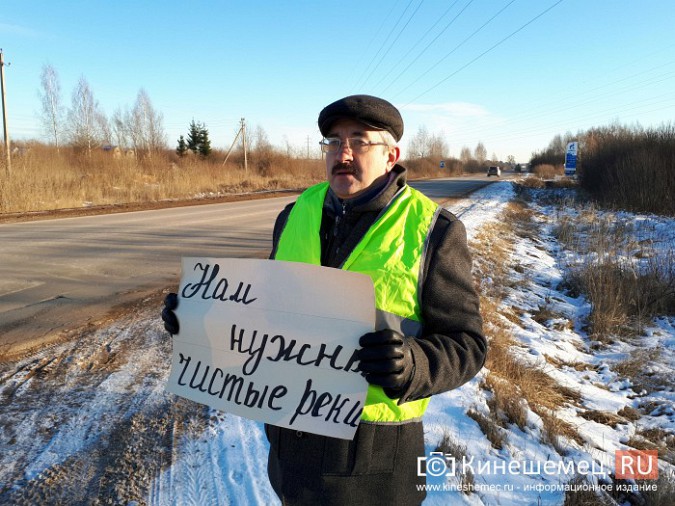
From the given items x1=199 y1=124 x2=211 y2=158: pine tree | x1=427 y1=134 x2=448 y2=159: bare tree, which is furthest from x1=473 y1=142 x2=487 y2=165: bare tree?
x1=199 y1=124 x2=211 y2=158: pine tree

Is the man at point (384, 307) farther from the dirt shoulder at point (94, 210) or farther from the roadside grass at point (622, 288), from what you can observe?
→ the dirt shoulder at point (94, 210)

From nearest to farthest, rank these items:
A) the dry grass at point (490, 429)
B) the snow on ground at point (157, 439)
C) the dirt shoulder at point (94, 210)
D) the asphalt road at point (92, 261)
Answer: the snow on ground at point (157, 439)
the dry grass at point (490, 429)
the asphalt road at point (92, 261)
the dirt shoulder at point (94, 210)

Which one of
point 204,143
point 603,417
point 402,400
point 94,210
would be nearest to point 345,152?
point 402,400

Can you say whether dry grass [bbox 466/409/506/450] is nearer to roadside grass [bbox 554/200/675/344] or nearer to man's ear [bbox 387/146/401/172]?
man's ear [bbox 387/146/401/172]

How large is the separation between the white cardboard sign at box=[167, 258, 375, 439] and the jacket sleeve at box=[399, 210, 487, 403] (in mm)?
207

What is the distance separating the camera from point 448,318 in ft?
4.45

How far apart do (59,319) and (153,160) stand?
23686 mm

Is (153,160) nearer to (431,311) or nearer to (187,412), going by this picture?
(187,412)

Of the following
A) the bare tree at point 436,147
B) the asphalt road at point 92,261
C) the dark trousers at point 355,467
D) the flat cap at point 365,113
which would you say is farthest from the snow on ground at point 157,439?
the bare tree at point 436,147

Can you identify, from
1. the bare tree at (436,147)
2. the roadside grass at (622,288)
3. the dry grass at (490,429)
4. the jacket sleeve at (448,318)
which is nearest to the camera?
the jacket sleeve at (448,318)

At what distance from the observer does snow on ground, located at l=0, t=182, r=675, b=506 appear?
7.66ft

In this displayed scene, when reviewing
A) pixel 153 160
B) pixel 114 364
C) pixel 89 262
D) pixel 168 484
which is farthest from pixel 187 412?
pixel 153 160

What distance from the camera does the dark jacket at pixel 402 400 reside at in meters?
1.34

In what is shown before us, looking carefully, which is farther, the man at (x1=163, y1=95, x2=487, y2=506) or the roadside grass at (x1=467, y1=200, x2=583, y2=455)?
the roadside grass at (x1=467, y1=200, x2=583, y2=455)
